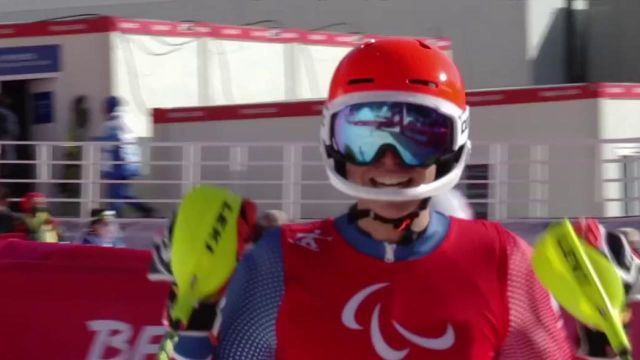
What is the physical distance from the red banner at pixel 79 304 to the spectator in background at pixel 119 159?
7748 millimetres

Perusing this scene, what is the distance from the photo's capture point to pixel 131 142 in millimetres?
13594

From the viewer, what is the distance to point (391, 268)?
2.56m

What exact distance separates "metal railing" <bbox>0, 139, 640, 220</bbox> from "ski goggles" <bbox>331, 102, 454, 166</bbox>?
969 centimetres

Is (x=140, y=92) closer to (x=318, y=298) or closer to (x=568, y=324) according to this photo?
(x=568, y=324)

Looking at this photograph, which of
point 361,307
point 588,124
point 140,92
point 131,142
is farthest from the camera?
point 140,92

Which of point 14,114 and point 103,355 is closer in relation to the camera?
point 103,355

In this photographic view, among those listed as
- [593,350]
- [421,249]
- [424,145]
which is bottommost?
[593,350]

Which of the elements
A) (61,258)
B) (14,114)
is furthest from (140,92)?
(61,258)

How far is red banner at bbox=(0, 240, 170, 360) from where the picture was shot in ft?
17.8

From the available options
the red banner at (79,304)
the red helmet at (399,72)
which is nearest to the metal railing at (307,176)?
the red banner at (79,304)

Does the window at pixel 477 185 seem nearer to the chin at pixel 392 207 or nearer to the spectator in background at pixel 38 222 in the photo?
the spectator in background at pixel 38 222

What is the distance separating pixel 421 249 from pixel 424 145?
0.62 ft

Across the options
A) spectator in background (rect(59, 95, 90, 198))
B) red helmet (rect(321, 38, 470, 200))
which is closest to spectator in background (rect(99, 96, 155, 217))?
spectator in background (rect(59, 95, 90, 198))

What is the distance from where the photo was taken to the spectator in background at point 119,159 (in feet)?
44.9
